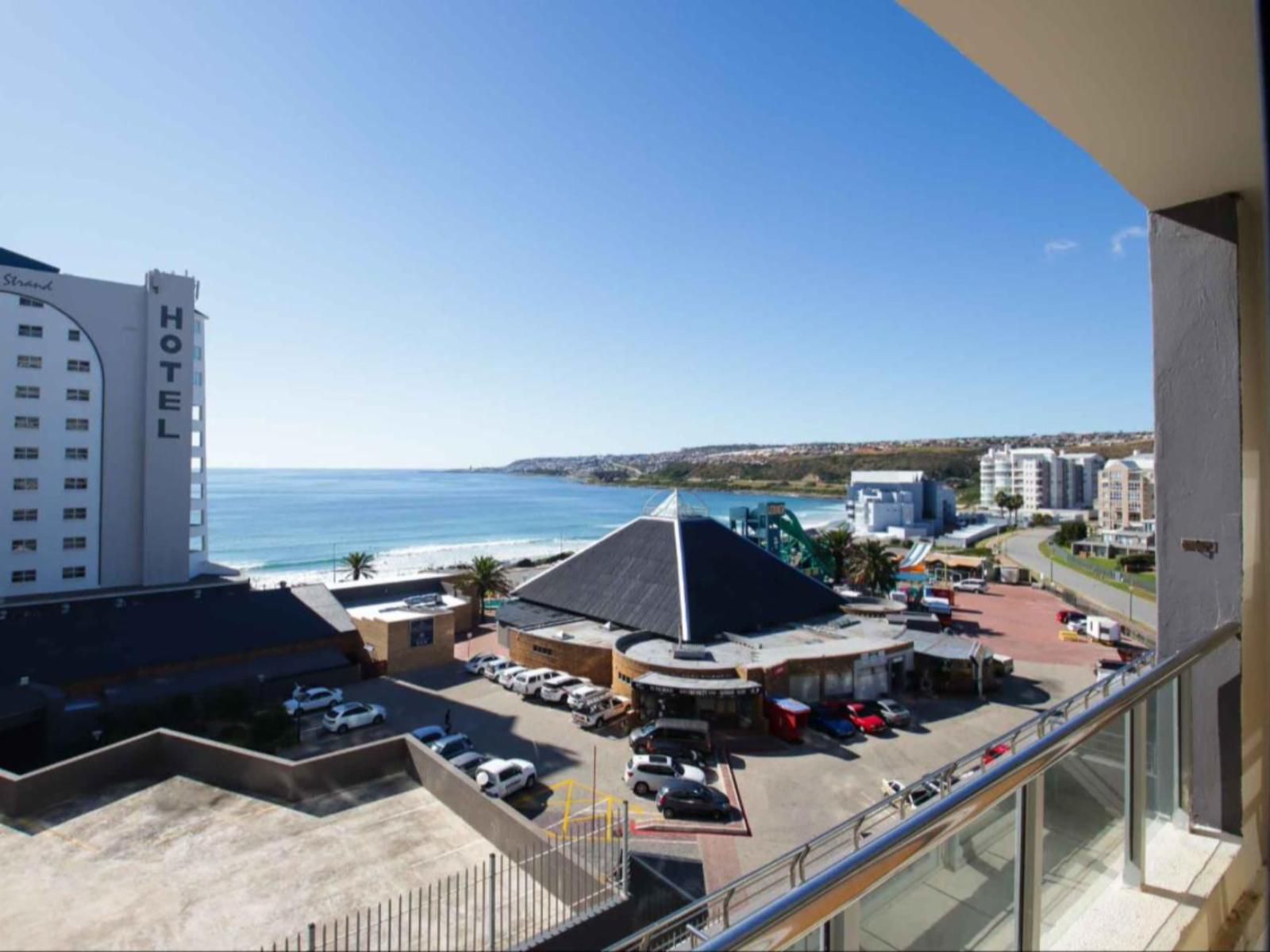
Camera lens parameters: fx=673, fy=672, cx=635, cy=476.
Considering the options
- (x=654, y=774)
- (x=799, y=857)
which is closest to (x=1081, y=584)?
(x=654, y=774)

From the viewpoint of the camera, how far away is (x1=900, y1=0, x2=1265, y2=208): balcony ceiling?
6.52 ft

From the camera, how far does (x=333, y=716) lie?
1934 centimetres

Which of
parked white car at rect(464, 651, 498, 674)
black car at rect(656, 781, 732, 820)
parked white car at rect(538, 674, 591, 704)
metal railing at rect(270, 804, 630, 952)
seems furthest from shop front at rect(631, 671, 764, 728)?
metal railing at rect(270, 804, 630, 952)

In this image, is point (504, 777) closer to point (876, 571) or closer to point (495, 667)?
point (495, 667)

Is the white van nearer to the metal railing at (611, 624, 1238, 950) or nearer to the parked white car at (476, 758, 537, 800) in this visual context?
the parked white car at (476, 758, 537, 800)

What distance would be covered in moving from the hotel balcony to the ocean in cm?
2905

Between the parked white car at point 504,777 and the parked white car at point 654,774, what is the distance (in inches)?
90.9

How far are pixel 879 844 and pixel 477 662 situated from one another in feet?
82.9

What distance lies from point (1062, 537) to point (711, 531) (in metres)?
51.9

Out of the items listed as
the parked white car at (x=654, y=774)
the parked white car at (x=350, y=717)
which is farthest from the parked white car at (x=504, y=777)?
the parked white car at (x=350, y=717)

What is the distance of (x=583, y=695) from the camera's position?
20703mm

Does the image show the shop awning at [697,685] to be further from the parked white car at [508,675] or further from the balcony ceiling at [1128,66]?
the balcony ceiling at [1128,66]

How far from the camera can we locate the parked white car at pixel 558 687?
2127 cm

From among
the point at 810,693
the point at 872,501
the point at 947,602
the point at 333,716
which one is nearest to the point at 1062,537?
the point at 872,501
